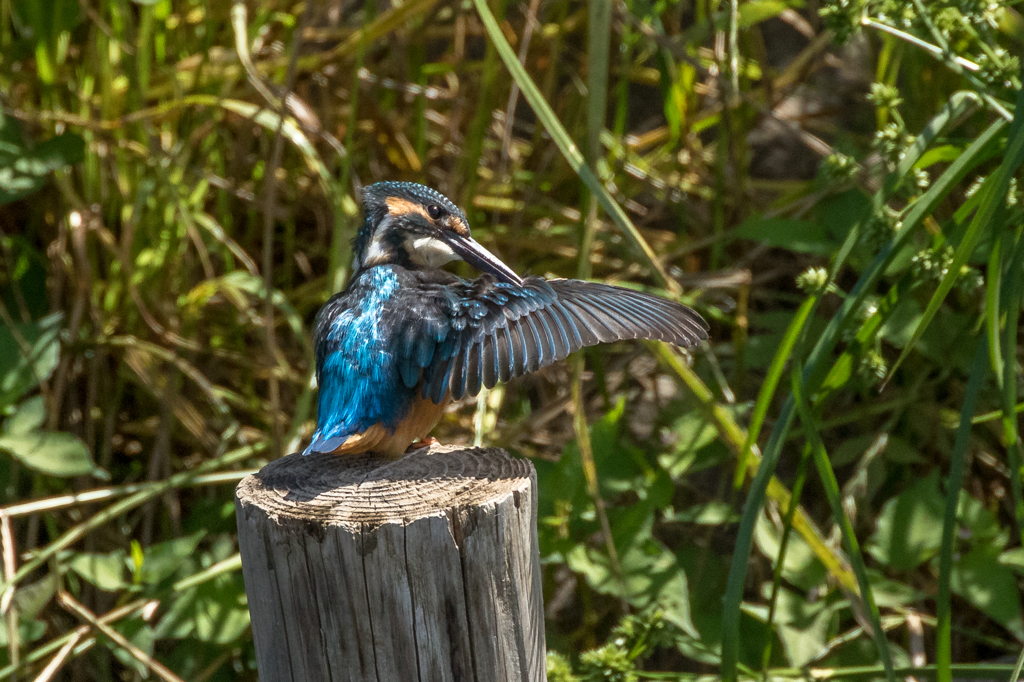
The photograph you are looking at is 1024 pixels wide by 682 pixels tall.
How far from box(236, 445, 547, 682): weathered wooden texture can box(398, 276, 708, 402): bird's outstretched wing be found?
0.25 metres

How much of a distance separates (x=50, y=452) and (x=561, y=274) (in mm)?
1605

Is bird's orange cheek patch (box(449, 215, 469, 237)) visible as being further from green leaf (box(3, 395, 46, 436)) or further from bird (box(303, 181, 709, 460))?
green leaf (box(3, 395, 46, 436))

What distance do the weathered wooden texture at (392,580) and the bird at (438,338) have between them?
0.82 feet

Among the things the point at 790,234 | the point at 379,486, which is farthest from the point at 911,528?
the point at 379,486

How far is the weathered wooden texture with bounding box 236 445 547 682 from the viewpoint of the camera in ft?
4.01

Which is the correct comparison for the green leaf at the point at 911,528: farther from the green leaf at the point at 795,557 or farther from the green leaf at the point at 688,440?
the green leaf at the point at 688,440

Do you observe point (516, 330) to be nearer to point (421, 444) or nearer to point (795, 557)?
point (421, 444)

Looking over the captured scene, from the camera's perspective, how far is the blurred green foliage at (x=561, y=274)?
2.15 metres

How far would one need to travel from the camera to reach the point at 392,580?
1.22 meters

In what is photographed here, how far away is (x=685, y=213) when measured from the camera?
3131 millimetres

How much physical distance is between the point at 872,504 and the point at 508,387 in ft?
3.79

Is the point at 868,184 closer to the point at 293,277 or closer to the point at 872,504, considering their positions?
the point at 872,504

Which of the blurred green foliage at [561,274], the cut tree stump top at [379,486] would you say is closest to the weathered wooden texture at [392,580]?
the cut tree stump top at [379,486]

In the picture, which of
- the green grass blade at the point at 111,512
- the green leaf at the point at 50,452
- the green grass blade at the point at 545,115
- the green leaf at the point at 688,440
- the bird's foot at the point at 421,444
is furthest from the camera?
the green leaf at the point at 688,440
